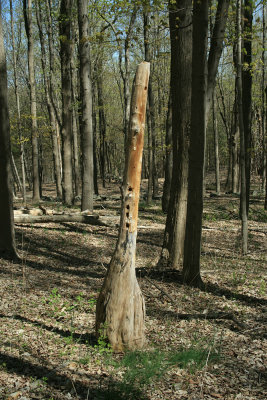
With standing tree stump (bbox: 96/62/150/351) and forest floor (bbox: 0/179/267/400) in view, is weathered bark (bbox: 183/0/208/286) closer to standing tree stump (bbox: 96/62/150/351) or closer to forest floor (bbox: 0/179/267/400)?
forest floor (bbox: 0/179/267/400)

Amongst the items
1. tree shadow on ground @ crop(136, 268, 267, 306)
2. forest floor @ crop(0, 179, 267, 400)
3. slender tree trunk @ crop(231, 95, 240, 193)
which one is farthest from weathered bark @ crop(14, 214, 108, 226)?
→ slender tree trunk @ crop(231, 95, 240, 193)

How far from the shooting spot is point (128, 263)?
4477 mm

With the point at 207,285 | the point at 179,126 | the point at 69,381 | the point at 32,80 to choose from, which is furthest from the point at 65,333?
the point at 32,80

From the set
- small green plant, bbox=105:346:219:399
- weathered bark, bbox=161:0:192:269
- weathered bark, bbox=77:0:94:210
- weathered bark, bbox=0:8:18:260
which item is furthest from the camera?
weathered bark, bbox=77:0:94:210

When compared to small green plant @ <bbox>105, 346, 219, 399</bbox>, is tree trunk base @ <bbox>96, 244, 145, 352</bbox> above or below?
above

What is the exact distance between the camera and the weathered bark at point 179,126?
7.43 meters

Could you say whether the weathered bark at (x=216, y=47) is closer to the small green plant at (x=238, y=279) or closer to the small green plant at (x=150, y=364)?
the small green plant at (x=238, y=279)

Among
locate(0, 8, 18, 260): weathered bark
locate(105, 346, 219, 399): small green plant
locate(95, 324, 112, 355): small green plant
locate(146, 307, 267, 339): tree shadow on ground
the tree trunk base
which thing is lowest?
locate(146, 307, 267, 339): tree shadow on ground

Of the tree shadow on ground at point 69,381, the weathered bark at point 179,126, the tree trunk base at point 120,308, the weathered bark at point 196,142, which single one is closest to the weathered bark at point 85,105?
the weathered bark at point 179,126

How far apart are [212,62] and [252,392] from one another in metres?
6.40

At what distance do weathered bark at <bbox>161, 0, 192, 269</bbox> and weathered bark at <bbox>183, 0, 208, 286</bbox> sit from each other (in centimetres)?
60

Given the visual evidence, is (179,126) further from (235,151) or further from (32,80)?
(235,151)

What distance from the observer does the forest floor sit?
12.7 ft

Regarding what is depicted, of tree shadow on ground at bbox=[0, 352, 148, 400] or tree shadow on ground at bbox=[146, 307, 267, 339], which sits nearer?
tree shadow on ground at bbox=[0, 352, 148, 400]
